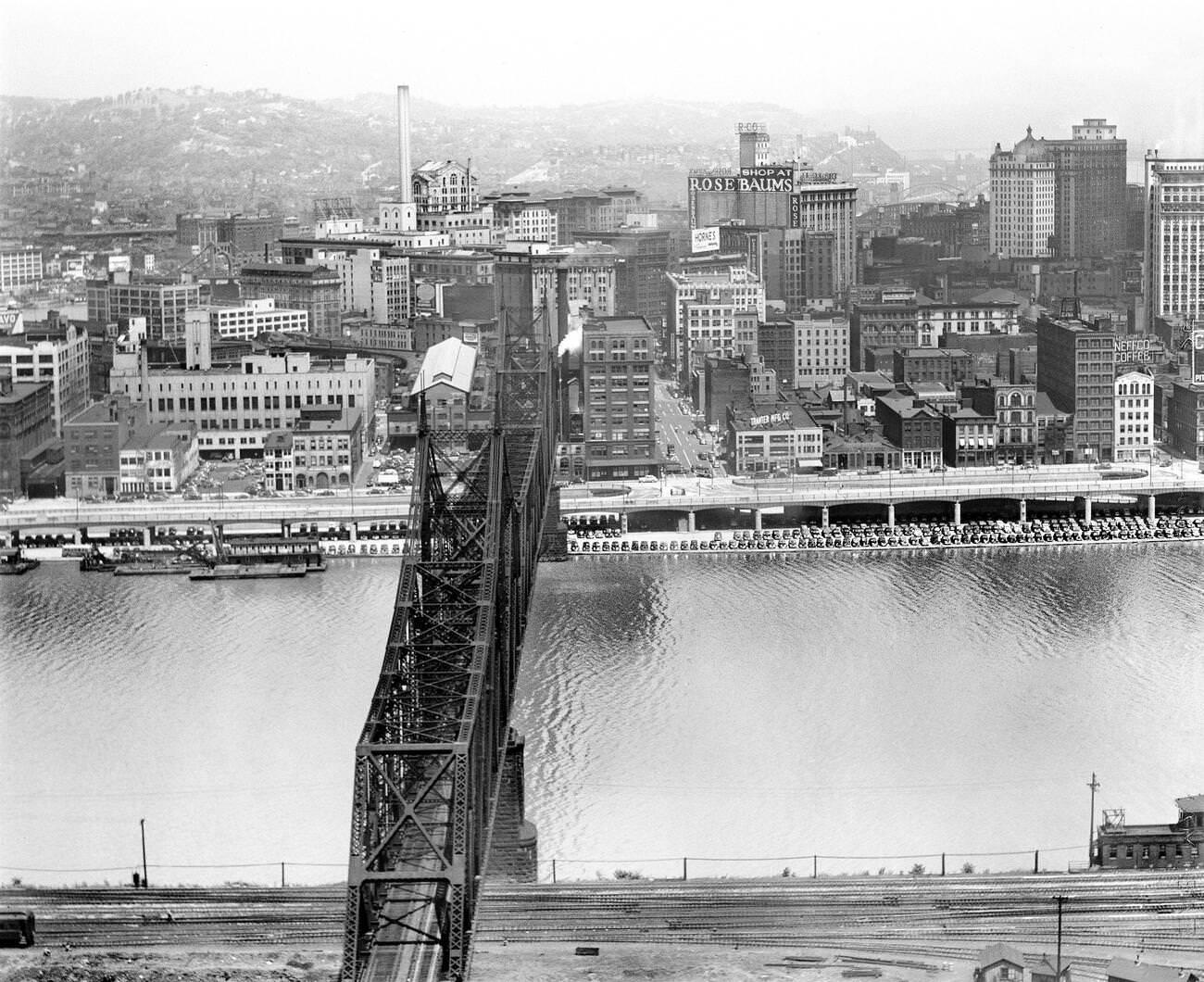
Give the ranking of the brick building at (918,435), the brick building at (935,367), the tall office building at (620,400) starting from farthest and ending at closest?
the brick building at (935,367)
the brick building at (918,435)
the tall office building at (620,400)

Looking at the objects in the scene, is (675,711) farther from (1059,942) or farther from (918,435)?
(918,435)

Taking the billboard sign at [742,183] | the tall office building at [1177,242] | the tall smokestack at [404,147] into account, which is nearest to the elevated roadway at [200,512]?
the tall smokestack at [404,147]

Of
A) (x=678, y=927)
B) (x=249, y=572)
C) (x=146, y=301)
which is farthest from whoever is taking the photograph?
(x=146, y=301)

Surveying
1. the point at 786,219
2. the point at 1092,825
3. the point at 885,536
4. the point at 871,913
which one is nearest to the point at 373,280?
the point at 786,219

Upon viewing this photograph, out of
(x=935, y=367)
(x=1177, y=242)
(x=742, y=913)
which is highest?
(x=1177, y=242)

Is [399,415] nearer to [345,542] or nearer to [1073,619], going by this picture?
[345,542]

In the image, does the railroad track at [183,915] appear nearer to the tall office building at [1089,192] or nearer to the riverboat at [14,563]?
the riverboat at [14,563]
